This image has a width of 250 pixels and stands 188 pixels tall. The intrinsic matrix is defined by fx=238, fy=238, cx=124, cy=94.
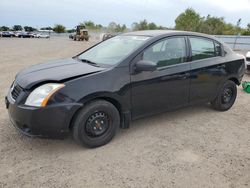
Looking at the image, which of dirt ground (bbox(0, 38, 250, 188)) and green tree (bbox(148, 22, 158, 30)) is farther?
green tree (bbox(148, 22, 158, 30))

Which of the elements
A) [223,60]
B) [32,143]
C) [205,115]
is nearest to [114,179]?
[32,143]

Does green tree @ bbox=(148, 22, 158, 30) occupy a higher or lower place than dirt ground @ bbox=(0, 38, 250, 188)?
higher

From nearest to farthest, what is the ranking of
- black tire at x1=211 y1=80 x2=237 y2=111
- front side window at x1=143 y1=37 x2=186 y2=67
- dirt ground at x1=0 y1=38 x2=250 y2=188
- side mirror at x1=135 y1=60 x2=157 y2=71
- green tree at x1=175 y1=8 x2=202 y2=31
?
1. dirt ground at x1=0 y1=38 x2=250 y2=188
2. side mirror at x1=135 y1=60 x2=157 y2=71
3. front side window at x1=143 y1=37 x2=186 y2=67
4. black tire at x1=211 y1=80 x2=237 y2=111
5. green tree at x1=175 y1=8 x2=202 y2=31

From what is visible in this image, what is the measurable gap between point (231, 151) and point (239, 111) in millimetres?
1858

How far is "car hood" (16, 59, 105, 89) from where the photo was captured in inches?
119

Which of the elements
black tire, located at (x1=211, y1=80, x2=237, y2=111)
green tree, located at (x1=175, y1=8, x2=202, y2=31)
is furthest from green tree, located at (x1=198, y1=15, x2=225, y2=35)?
black tire, located at (x1=211, y1=80, x2=237, y2=111)

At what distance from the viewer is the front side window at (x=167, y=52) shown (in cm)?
364

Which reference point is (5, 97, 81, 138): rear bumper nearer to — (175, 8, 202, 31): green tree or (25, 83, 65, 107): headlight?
(25, 83, 65, 107): headlight

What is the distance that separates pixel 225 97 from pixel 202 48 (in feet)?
3.92

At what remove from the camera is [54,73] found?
10.5 feet

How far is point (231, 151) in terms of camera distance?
332 cm

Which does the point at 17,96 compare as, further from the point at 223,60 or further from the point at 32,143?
the point at 223,60

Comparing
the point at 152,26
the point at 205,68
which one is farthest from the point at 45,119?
the point at 152,26

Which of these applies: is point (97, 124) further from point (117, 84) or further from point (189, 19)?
point (189, 19)
